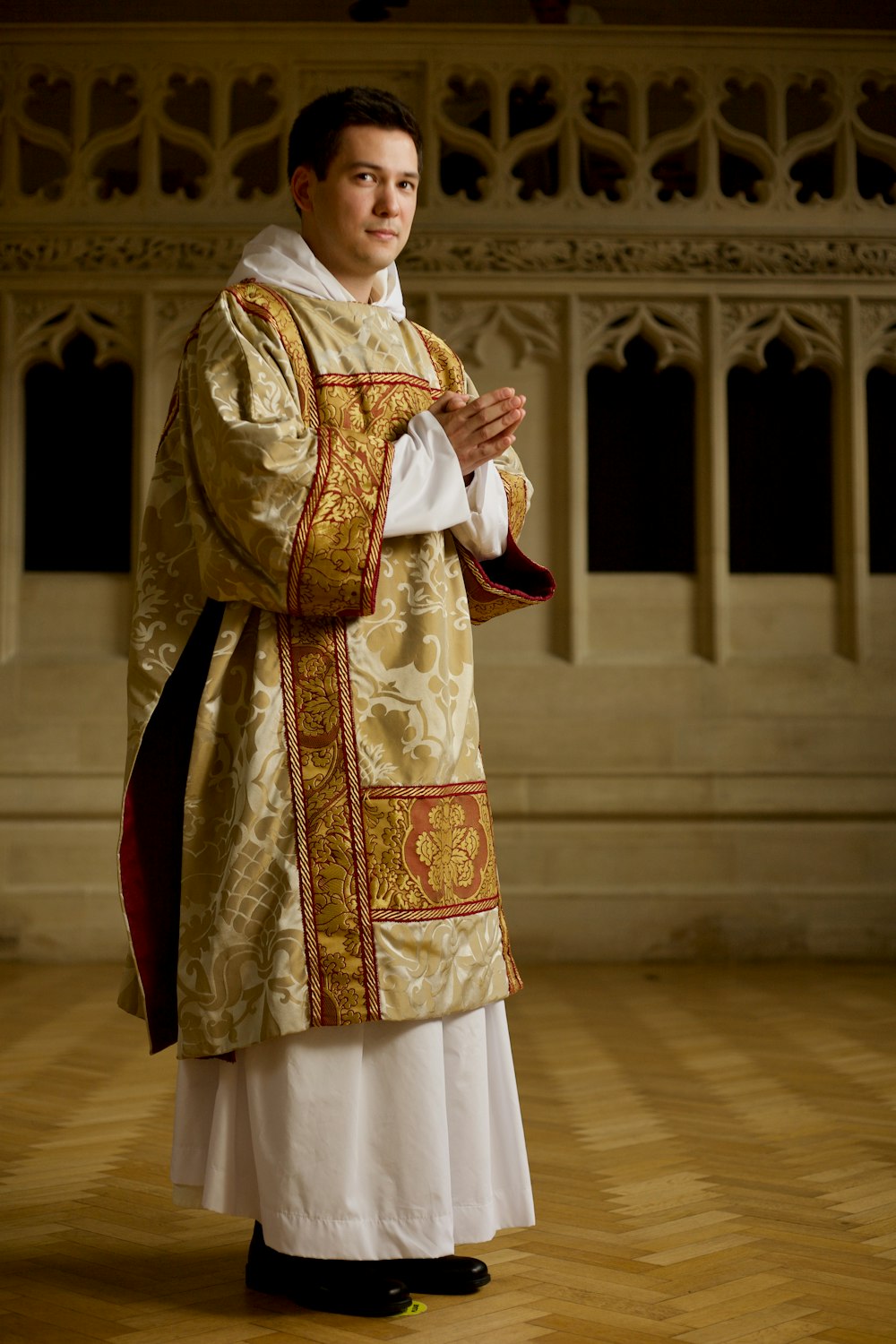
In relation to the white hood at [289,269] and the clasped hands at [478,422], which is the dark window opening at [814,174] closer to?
the white hood at [289,269]

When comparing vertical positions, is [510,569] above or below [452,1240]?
above

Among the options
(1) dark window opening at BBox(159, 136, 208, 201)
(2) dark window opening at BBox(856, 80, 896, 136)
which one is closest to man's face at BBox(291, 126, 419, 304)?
(1) dark window opening at BBox(159, 136, 208, 201)

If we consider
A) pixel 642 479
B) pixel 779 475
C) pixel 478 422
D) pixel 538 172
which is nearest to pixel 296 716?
pixel 478 422

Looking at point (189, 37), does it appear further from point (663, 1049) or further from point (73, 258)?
point (663, 1049)

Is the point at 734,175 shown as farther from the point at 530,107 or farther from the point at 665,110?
the point at 530,107

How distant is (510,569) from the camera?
2.62 meters

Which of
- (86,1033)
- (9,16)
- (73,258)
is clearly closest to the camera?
(86,1033)

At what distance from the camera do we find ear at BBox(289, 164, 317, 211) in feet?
8.02

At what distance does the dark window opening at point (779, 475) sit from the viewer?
7.77 meters

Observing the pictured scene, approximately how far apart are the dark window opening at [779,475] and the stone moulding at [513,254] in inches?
27.8

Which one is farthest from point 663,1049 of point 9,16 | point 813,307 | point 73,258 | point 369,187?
point 9,16

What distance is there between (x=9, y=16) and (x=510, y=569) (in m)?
7.35

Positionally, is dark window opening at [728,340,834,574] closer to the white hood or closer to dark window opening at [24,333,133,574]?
dark window opening at [24,333,133,574]

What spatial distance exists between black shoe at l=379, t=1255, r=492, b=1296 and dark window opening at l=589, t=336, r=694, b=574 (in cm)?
565
